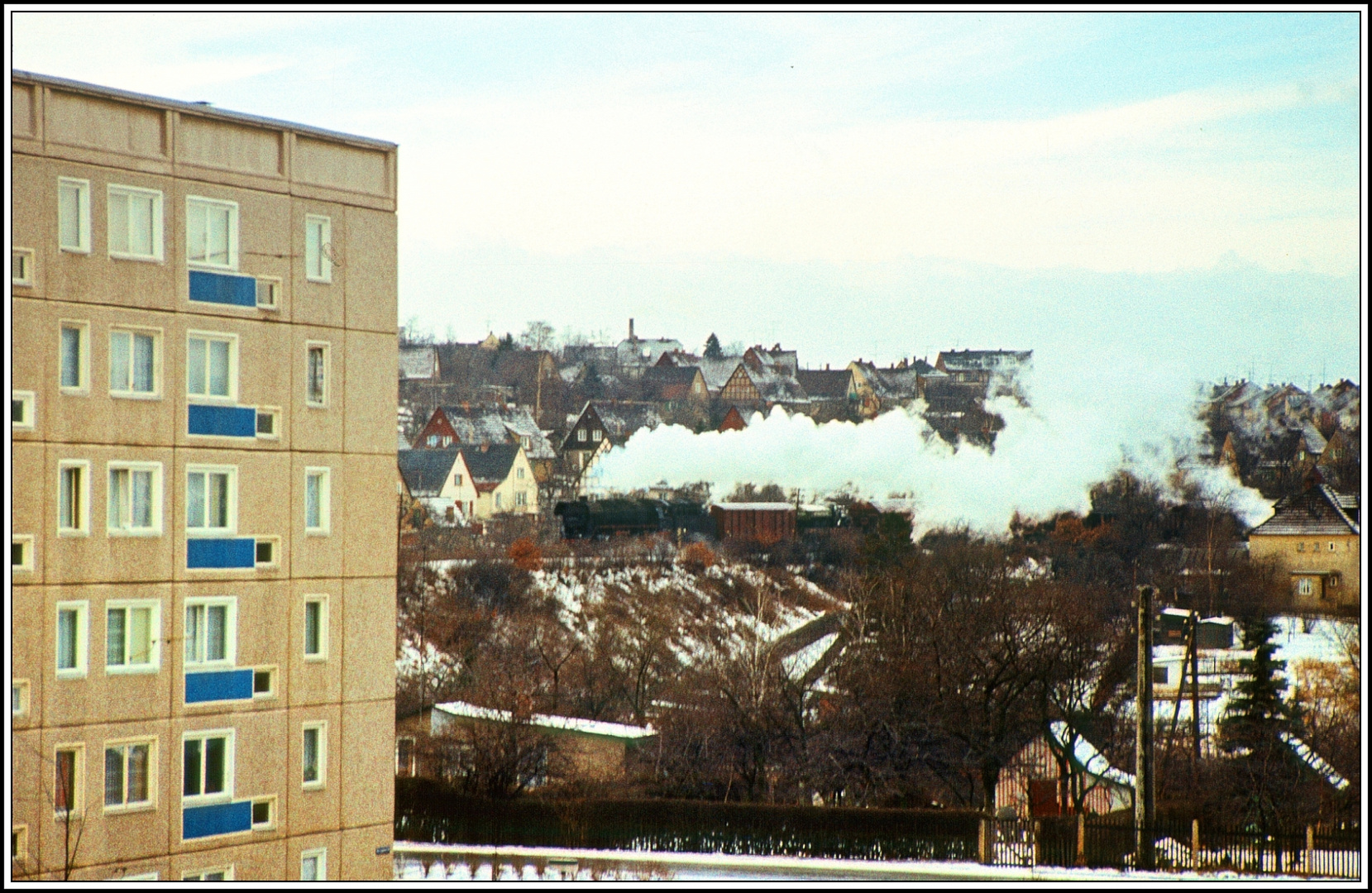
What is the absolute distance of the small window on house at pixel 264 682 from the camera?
34.9 ft

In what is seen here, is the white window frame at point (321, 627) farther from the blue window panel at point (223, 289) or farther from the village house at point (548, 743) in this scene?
the village house at point (548, 743)

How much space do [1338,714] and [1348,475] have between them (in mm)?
28477

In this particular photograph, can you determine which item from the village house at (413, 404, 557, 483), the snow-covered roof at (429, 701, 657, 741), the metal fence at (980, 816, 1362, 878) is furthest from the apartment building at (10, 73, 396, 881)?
the village house at (413, 404, 557, 483)

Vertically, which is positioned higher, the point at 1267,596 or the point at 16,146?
the point at 16,146

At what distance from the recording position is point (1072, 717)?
25.1 meters

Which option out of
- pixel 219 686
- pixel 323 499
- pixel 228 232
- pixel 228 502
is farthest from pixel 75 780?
pixel 228 232

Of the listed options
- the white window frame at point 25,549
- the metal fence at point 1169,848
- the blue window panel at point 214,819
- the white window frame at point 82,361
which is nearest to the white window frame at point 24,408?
the white window frame at point 82,361

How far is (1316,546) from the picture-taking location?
46.8 metres

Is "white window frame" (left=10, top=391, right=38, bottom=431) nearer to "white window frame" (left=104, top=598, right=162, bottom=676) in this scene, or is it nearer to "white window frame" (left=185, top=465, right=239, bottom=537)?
"white window frame" (left=185, top=465, right=239, bottom=537)

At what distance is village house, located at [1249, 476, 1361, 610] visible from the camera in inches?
1756

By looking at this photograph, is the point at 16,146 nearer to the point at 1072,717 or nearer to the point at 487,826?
the point at 487,826

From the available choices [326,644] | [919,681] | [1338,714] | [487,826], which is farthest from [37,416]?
[1338,714]

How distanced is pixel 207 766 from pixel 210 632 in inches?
37.2

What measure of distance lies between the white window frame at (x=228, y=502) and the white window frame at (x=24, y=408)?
1104 millimetres
